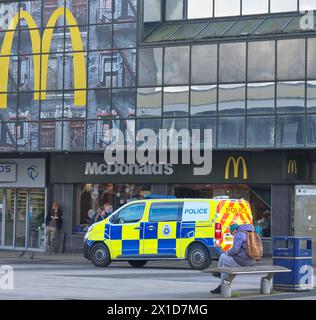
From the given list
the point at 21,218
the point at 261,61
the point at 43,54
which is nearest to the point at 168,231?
the point at 261,61

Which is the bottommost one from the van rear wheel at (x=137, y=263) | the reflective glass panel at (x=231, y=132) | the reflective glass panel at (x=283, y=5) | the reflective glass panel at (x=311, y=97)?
the van rear wheel at (x=137, y=263)

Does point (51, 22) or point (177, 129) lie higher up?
point (51, 22)

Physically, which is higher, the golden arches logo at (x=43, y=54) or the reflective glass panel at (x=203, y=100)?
the golden arches logo at (x=43, y=54)

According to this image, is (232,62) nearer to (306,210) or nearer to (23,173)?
(306,210)

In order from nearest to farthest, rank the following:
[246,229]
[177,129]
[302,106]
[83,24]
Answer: [246,229]
[302,106]
[177,129]
[83,24]

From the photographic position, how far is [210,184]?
1361 inches

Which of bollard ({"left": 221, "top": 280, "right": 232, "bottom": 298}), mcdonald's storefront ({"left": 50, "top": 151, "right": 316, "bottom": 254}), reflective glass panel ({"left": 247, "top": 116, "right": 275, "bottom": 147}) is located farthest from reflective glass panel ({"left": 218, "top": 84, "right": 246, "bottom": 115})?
bollard ({"left": 221, "top": 280, "right": 232, "bottom": 298})

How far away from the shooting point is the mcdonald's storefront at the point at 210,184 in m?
32.9

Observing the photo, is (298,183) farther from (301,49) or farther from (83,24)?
(83,24)

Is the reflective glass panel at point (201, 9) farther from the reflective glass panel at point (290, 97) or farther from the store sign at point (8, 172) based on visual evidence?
the store sign at point (8, 172)

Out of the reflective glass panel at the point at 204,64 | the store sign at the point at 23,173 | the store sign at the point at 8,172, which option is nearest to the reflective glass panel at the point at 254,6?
the reflective glass panel at the point at 204,64

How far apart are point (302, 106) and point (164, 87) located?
17.8ft
